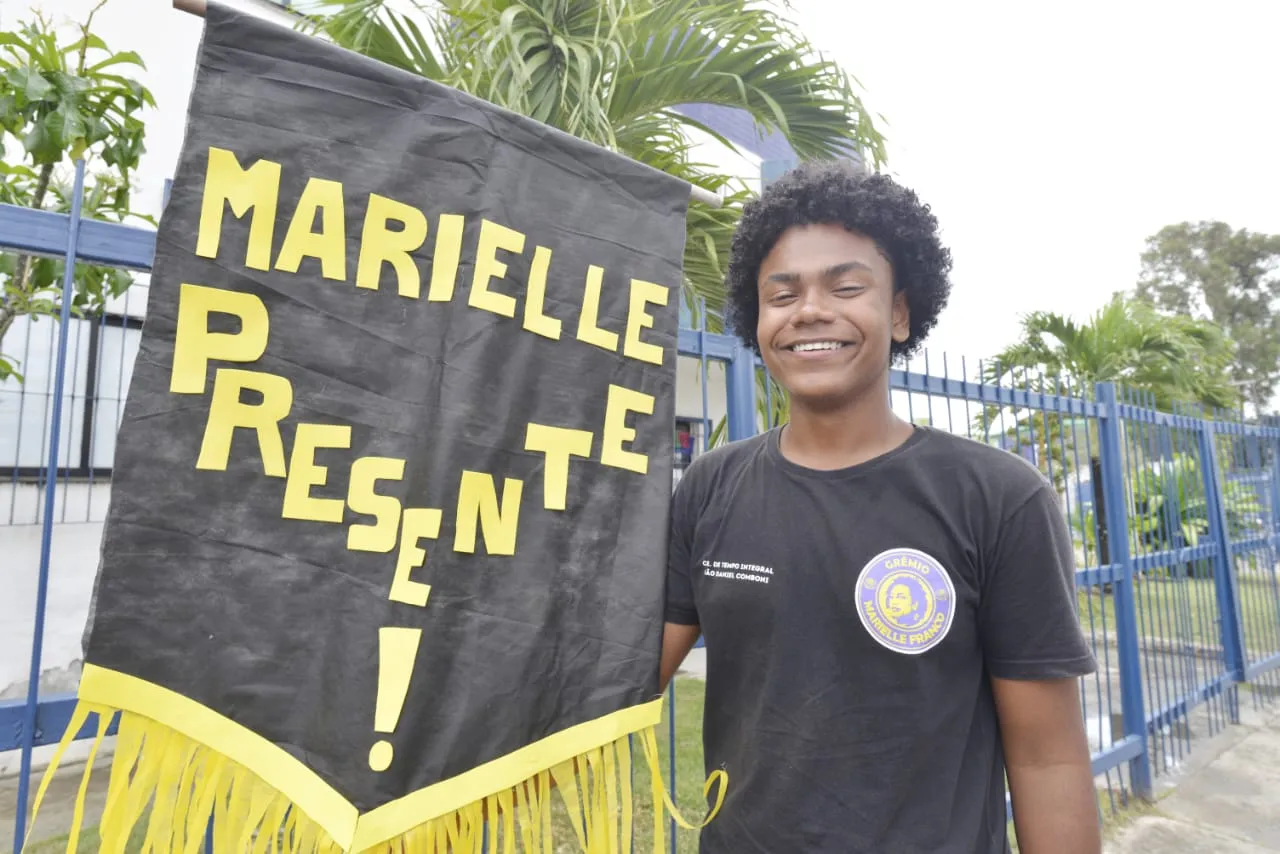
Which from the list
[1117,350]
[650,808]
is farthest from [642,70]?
[1117,350]

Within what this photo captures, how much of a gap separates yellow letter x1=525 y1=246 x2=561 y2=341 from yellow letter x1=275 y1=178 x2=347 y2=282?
30 centimetres

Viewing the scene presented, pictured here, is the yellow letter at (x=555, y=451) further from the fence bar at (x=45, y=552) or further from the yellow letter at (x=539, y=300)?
the fence bar at (x=45, y=552)

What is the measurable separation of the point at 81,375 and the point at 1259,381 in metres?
38.9

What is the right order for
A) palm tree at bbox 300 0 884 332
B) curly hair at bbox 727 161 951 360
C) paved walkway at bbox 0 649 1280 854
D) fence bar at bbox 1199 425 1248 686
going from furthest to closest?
fence bar at bbox 1199 425 1248 686 → paved walkway at bbox 0 649 1280 854 → palm tree at bbox 300 0 884 332 → curly hair at bbox 727 161 951 360

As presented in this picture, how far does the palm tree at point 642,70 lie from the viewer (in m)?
2.84

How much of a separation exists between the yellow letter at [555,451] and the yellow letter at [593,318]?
169 millimetres

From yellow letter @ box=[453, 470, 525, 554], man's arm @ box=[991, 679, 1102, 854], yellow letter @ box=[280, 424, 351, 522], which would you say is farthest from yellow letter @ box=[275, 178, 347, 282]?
man's arm @ box=[991, 679, 1102, 854]

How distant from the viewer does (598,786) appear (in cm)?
117

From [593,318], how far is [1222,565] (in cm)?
556

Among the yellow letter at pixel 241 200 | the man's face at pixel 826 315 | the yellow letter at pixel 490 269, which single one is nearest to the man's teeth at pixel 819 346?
the man's face at pixel 826 315

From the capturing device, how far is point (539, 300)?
125cm

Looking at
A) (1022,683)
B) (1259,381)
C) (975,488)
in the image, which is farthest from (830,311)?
(1259,381)

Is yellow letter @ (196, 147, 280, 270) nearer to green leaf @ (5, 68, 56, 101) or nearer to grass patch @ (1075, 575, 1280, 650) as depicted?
green leaf @ (5, 68, 56, 101)

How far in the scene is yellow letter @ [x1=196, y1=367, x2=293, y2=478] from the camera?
1.01 m
